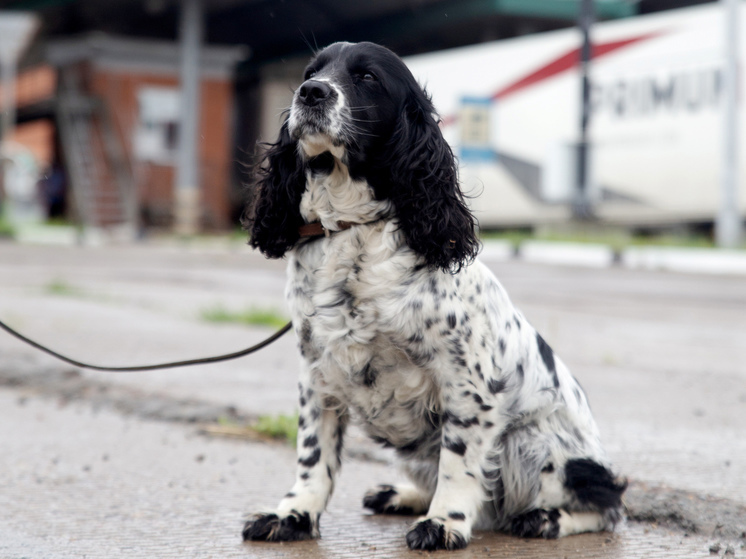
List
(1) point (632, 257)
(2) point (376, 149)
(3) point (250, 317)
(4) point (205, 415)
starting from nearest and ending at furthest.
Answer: (2) point (376, 149)
(4) point (205, 415)
(3) point (250, 317)
(1) point (632, 257)

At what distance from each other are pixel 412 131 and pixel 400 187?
203 millimetres

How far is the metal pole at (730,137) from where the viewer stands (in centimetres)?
1622

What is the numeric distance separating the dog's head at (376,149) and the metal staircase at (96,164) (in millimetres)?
22698

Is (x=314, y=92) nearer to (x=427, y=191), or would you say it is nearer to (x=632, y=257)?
(x=427, y=191)

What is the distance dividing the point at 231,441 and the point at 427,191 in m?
1.91

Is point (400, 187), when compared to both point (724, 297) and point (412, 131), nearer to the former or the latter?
point (412, 131)

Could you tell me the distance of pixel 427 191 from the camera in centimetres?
318

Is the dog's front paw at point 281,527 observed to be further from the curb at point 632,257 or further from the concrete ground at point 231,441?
the curb at point 632,257

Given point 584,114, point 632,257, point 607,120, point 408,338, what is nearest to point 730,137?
point 632,257

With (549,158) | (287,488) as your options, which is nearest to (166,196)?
(549,158)

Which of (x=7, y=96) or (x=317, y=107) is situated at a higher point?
(x=7, y=96)

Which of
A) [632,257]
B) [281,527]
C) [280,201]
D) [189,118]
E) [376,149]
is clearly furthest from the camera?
[189,118]

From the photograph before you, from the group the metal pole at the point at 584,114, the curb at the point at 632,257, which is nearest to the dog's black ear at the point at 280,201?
the curb at the point at 632,257

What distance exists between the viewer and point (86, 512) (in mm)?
3361
